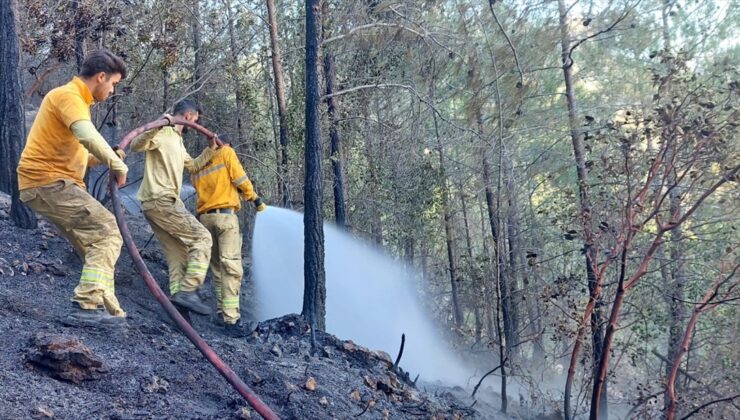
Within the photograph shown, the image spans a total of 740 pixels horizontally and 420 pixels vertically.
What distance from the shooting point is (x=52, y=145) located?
4672 millimetres

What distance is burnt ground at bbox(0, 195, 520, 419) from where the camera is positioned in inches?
151

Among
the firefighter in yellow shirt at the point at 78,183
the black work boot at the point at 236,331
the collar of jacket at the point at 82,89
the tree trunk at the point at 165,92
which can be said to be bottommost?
the black work boot at the point at 236,331

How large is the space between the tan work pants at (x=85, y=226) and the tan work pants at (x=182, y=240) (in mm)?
1132

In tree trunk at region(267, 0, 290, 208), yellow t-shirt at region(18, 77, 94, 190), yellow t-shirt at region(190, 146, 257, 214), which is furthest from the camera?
tree trunk at region(267, 0, 290, 208)

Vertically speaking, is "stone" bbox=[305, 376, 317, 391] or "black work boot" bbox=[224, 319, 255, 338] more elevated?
"black work boot" bbox=[224, 319, 255, 338]

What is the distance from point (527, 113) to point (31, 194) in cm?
1029

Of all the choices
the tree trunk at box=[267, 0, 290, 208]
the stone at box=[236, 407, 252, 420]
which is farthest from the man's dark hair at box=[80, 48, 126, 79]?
the tree trunk at box=[267, 0, 290, 208]

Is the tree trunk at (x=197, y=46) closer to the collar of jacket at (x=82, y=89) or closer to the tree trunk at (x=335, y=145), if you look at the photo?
the tree trunk at (x=335, y=145)

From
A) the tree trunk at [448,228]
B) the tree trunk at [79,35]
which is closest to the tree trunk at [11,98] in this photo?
the tree trunk at [79,35]

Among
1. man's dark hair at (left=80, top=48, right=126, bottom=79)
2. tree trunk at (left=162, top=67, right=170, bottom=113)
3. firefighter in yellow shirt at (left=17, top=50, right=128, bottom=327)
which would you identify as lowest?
firefighter in yellow shirt at (left=17, top=50, right=128, bottom=327)

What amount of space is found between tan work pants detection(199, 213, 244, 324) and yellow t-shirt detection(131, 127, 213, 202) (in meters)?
0.62

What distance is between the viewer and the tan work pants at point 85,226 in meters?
4.68

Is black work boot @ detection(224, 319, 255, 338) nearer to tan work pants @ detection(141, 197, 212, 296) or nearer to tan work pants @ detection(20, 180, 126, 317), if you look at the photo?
tan work pants @ detection(141, 197, 212, 296)

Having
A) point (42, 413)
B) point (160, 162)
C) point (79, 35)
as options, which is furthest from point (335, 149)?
point (42, 413)
